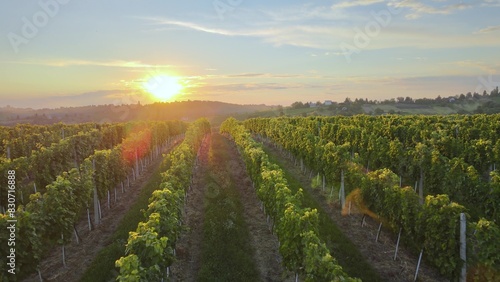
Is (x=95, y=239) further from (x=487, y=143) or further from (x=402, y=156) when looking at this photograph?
(x=487, y=143)

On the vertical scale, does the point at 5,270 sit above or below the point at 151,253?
below

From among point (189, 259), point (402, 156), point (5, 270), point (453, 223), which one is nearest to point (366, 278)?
point (453, 223)

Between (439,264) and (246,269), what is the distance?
633 cm

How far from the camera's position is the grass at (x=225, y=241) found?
1249 centimetres

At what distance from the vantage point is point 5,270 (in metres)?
9.96

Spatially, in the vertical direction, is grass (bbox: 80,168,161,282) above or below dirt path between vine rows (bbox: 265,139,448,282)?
above

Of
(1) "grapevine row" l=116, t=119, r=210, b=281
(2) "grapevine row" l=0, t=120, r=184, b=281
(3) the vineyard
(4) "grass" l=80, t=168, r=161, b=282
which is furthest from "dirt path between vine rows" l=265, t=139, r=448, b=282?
(2) "grapevine row" l=0, t=120, r=184, b=281

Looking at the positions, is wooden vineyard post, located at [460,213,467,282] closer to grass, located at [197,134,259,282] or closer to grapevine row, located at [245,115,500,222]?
grapevine row, located at [245,115,500,222]

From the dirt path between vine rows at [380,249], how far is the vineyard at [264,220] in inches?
2.9

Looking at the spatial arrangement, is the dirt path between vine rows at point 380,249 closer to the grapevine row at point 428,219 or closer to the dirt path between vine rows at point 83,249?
the grapevine row at point 428,219

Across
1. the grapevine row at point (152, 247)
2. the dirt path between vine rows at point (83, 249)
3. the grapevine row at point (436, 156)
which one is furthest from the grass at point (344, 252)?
the dirt path between vine rows at point (83, 249)

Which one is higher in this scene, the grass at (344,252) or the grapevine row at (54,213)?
the grapevine row at (54,213)

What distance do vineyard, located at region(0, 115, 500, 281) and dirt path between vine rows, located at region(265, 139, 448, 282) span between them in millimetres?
74

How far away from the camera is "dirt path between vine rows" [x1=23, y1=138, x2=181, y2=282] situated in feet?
42.8
